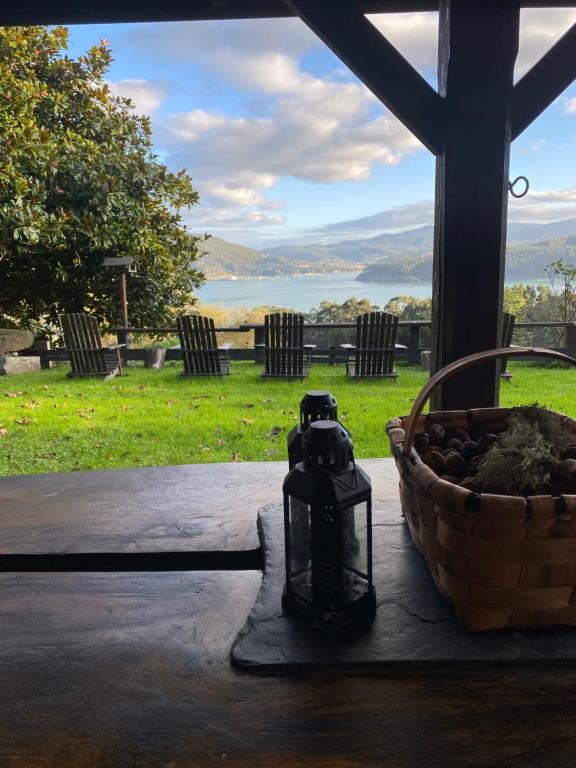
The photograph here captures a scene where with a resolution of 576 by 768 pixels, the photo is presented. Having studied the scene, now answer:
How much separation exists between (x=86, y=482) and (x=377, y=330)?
4.96m

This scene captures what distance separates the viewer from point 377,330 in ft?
19.6

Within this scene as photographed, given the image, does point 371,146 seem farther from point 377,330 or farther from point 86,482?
point 86,482

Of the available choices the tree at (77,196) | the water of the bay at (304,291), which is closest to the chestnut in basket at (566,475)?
the tree at (77,196)

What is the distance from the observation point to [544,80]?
137 cm

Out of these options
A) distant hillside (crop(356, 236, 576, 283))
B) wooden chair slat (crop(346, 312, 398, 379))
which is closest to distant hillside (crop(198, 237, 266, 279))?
distant hillside (crop(356, 236, 576, 283))

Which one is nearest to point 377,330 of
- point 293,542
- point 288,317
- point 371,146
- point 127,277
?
point 288,317

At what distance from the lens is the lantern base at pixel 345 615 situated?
0.71m

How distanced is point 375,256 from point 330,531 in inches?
423

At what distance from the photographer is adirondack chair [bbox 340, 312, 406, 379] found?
5977 mm

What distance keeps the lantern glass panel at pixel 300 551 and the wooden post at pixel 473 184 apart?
816 mm

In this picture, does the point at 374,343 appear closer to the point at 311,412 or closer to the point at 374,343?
the point at 374,343

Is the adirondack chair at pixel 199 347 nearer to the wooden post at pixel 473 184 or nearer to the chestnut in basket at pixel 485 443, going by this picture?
the wooden post at pixel 473 184

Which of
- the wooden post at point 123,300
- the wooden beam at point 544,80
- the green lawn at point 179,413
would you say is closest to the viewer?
the wooden beam at point 544,80

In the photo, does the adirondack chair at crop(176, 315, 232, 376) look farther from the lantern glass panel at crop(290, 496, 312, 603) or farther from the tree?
the lantern glass panel at crop(290, 496, 312, 603)
